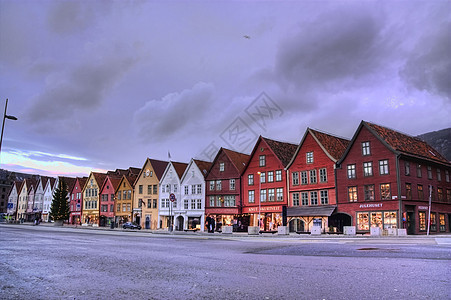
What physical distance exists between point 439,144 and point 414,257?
633 ft

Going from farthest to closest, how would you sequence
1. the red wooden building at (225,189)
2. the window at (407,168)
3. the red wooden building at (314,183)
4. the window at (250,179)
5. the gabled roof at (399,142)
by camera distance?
the red wooden building at (225,189), the window at (250,179), the red wooden building at (314,183), the gabled roof at (399,142), the window at (407,168)

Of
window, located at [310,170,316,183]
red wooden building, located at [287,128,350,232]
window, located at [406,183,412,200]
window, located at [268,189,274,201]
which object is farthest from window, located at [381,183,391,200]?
window, located at [268,189,274,201]

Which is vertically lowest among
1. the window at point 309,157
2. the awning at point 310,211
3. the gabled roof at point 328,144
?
the awning at point 310,211

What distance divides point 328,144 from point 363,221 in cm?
1167

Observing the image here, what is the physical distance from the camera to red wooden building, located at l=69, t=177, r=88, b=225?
96.8 meters

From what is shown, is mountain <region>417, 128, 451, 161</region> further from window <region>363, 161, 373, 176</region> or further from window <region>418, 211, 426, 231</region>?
window <region>363, 161, 373, 176</region>

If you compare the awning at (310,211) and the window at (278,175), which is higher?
the window at (278,175)

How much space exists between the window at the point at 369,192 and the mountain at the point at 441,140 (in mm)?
145632

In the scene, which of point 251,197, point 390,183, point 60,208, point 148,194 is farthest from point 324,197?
point 60,208

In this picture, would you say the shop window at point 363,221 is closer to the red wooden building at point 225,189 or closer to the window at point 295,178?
the window at point 295,178

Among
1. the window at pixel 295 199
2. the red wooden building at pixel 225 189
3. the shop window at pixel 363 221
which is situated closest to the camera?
the shop window at pixel 363 221

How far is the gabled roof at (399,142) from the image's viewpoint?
4266cm

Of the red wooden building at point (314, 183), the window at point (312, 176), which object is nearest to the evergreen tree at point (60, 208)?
the red wooden building at point (314, 183)

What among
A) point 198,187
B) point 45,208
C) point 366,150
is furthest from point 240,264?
point 45,208
